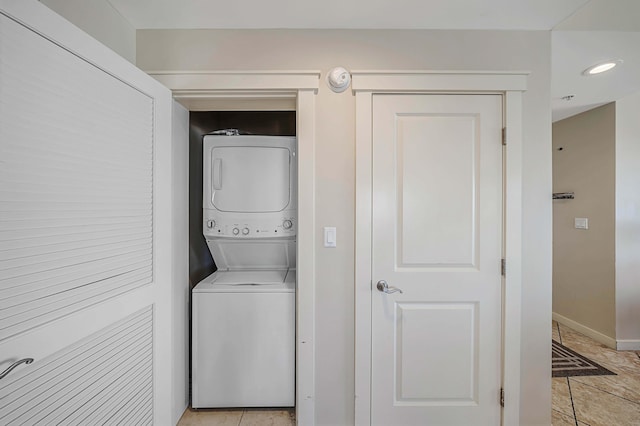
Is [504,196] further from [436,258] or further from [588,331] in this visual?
[588,331]

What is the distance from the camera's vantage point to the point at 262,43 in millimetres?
1592

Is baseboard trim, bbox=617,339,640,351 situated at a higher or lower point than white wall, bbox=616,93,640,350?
lower

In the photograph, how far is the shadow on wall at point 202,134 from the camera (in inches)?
79.4

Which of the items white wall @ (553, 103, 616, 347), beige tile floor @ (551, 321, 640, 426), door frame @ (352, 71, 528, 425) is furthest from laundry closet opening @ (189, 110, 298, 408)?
white wall @ (553, 103, 616, 347)

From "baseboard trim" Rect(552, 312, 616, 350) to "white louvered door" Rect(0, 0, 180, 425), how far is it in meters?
3.96

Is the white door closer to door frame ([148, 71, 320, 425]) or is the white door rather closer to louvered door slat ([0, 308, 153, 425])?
door frame ([148, 71, 320, 425])

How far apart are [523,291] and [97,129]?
2290 millimetres

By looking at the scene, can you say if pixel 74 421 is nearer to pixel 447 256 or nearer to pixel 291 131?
pixel 447 256

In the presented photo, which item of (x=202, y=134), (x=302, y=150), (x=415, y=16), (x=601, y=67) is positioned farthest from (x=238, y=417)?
(x=601, y=67)

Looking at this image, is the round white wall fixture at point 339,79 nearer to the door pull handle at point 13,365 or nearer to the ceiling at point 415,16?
the ceiling at point 415,16

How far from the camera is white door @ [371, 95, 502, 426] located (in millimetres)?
1595

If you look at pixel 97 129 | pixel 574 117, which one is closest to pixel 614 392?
pixel 574 117

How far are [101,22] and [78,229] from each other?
1.08 metres

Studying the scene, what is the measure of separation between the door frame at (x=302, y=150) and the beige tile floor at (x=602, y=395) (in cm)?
166
